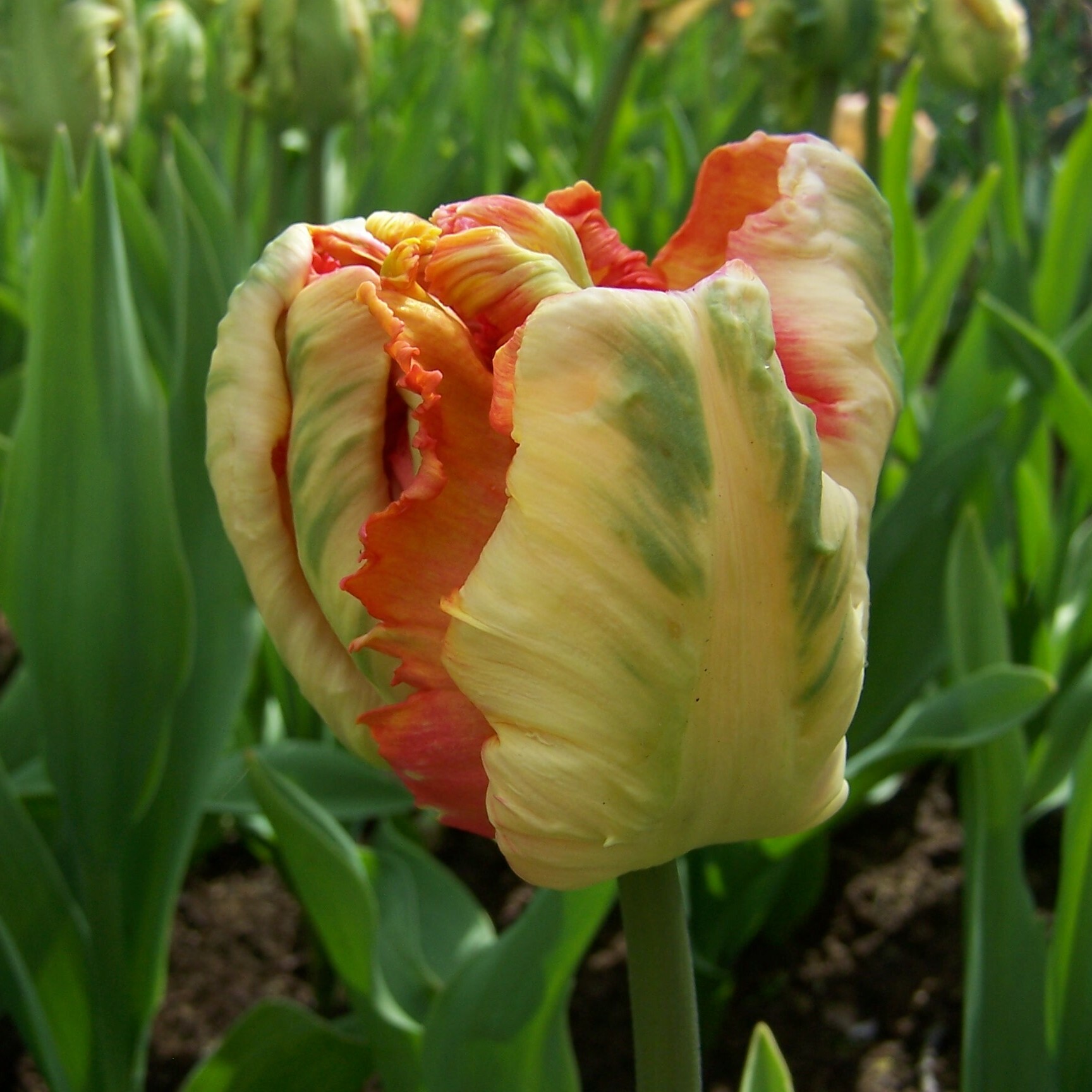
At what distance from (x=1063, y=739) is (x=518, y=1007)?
1.70 ft

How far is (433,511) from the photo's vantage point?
34cm

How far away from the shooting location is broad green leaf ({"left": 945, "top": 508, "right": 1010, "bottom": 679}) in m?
0.81

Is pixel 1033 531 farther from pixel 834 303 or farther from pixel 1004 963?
pixel 834 303

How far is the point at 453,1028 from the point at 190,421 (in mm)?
431

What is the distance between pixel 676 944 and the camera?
39 cm

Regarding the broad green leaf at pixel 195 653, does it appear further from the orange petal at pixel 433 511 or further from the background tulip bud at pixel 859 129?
the background tulip bud at pixel 859 129

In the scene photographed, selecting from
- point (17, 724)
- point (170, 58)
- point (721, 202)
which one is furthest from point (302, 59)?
point (721, 202)

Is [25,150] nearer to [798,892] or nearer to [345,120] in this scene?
[345,120]

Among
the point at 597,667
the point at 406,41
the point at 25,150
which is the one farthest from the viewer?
the point at 406,41

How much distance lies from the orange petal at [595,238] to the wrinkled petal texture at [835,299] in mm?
34

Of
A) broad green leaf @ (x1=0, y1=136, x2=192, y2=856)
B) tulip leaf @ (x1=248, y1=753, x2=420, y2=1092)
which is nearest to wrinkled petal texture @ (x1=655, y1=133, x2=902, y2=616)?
tulip leaf @ (x1=248, y1=753, x2=420, y2=1092)

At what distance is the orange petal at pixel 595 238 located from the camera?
410 mm

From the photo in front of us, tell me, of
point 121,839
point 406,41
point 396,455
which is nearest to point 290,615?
point 396,455

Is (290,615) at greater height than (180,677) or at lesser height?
greater
